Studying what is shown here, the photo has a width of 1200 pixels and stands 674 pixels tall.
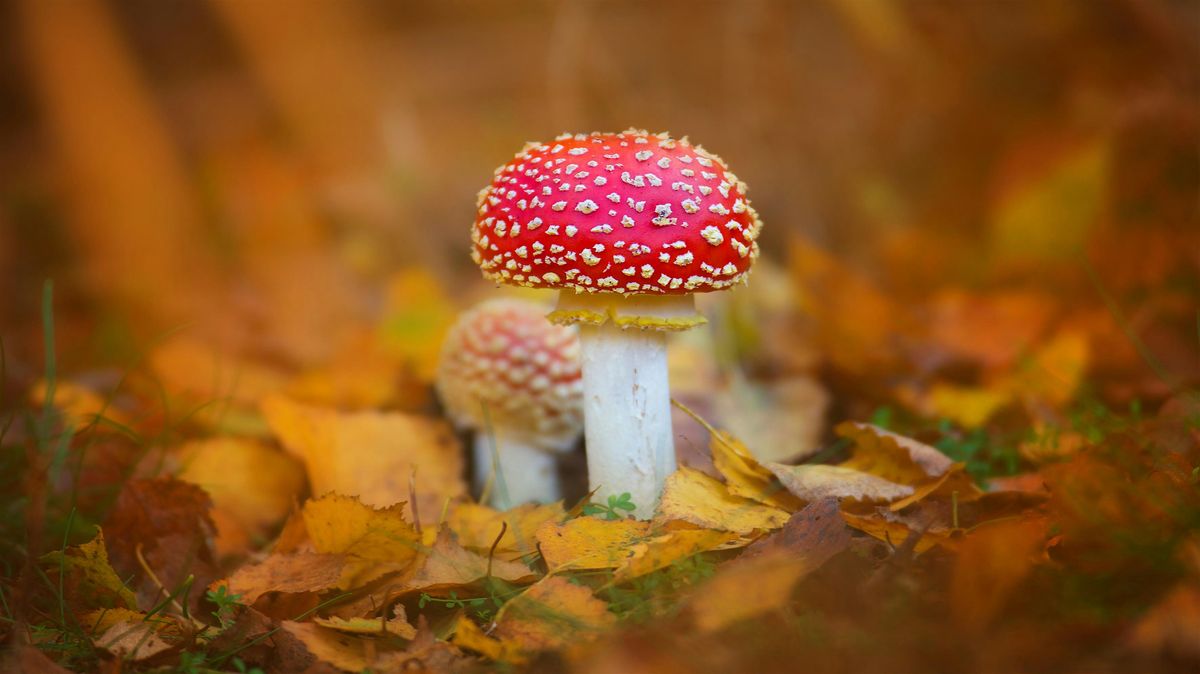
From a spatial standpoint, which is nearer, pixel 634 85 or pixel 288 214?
pixel 634 85

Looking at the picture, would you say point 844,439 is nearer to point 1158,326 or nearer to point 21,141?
point 1158,326

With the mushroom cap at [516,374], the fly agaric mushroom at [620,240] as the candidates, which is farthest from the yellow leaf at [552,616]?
the mushroom cap at [516,374]

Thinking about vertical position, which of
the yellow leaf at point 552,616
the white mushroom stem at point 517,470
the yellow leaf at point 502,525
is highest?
Answer: the yellow leaf at point 552,616

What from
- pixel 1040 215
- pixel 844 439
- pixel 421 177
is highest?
pixel 421 177

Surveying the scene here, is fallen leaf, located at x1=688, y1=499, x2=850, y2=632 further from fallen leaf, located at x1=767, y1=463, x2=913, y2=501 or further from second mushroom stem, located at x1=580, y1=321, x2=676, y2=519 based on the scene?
second mushroom stem, located at x1=580, y1=321, x2=676, y2=519

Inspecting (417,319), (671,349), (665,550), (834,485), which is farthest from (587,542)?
(417,319)

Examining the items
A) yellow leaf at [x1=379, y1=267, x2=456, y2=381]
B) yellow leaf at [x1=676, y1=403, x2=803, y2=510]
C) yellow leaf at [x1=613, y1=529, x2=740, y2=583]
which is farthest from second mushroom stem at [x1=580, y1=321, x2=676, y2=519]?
yellow leaf at [x1=379, y1=267, x2=456, y2=381]

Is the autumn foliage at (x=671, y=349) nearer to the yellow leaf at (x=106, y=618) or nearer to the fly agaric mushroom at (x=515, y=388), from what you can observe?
the yellow leaf at (x=106, y=618)

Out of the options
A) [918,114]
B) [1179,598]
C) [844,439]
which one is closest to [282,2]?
[918,114]
